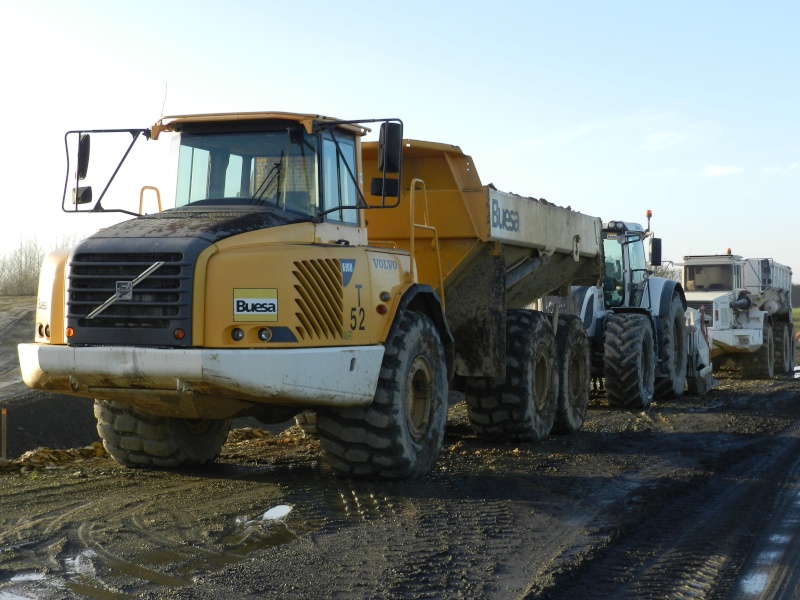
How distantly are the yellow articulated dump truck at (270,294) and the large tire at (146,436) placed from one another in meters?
0.02

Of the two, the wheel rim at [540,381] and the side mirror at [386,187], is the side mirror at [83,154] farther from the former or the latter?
the wheel rim at [540,381]

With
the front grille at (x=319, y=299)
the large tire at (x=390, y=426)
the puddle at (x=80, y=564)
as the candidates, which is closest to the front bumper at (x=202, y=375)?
the front grille at (x=319, y=299)

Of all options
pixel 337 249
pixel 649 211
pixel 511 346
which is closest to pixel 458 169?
pixel 511 346

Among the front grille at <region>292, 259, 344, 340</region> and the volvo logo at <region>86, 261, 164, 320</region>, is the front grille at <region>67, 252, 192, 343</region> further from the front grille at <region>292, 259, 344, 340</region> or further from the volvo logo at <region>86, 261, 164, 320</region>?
the front grille at <region>292, 259, 344, 340</region>

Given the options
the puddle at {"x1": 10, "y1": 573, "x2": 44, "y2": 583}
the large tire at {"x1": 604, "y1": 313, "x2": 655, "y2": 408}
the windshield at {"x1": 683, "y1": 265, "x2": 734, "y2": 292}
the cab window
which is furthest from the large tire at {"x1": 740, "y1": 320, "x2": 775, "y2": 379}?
the puddle at {"x1": 10, "y1": 573, "x2": 44, "y2": 583}

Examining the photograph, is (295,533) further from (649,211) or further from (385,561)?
(649,211)

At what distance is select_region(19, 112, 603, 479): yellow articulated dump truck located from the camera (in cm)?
700

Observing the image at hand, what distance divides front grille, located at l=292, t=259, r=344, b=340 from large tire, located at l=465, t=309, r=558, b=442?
3613mm

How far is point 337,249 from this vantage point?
756 centimetres

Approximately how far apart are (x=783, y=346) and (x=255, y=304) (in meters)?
20.4

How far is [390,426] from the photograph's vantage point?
7812 mm

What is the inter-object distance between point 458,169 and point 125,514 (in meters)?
4.71

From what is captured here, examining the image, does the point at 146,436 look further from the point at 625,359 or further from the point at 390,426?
the point at 625,359

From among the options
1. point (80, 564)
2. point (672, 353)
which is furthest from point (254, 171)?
point (672, 353)
